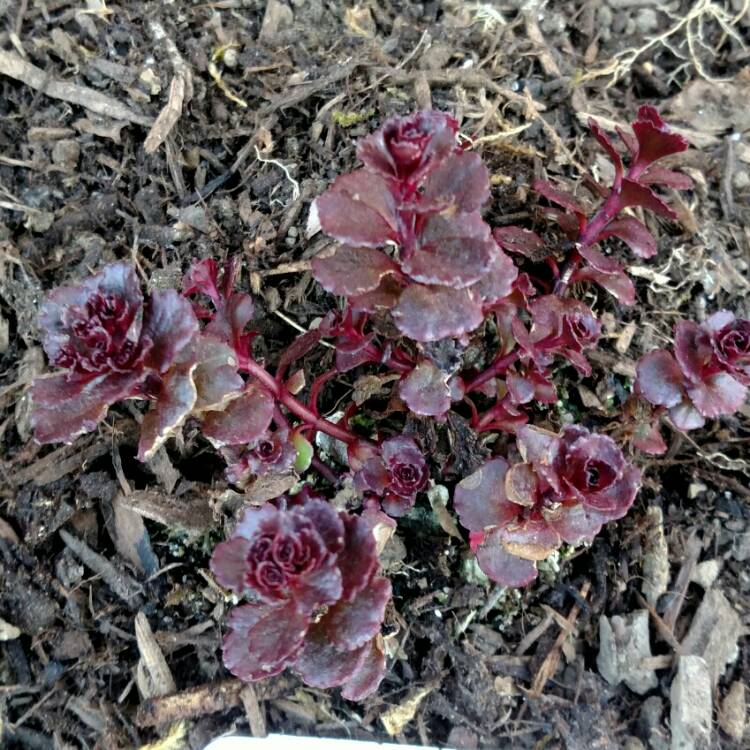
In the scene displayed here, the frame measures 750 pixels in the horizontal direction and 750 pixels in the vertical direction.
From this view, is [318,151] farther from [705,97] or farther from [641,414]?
[705,97]

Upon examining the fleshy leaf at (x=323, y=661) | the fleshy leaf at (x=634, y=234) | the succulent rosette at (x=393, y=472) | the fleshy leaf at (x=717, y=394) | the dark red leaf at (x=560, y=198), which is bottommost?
the succulent rosette at (x=393, y=472)

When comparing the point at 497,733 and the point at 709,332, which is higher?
the point at 709,332

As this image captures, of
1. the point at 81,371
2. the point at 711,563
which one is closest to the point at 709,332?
the point at 711,563

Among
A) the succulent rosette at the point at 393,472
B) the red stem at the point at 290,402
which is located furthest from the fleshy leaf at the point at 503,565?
the red stem at the point at 290,402

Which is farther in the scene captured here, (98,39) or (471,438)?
(98,39)

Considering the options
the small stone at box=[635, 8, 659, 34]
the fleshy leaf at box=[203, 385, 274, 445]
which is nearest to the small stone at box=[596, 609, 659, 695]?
the fleshy leaf at box=[203, 385, 274, 445]

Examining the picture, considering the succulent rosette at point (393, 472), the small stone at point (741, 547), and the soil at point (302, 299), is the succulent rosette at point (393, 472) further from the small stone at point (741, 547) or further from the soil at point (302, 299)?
the small stone at point (741, 547)

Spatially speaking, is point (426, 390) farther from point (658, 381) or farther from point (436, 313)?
point (658, 381)
